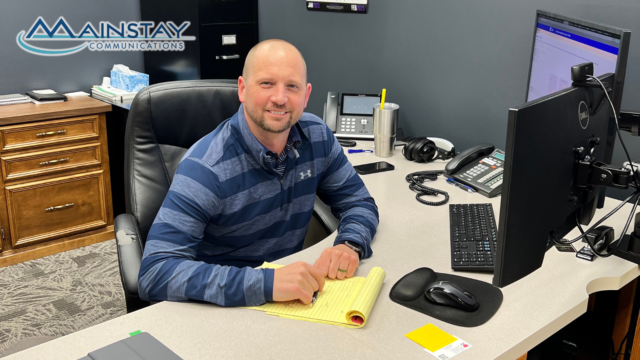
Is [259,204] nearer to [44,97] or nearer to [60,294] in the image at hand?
[60,294]

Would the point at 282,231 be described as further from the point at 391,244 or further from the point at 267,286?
the point at 267,286

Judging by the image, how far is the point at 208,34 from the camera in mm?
3152

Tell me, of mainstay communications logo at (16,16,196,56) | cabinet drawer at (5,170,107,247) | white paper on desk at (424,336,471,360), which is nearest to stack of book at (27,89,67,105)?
mainstay communications logo at (16,16,196,56)

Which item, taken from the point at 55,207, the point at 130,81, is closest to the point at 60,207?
the point at 55,207

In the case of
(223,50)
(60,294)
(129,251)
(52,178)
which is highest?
(223,50)

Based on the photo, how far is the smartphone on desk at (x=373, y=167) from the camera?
215cm

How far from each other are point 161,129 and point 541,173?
1.16 meters

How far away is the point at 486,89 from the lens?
235 cm

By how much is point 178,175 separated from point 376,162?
3.25 ft

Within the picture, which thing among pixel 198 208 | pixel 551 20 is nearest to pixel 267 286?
pixel 198 208

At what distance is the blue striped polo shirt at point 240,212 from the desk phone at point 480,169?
0.47 meters

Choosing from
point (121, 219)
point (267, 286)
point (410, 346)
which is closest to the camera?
point (410, 346)

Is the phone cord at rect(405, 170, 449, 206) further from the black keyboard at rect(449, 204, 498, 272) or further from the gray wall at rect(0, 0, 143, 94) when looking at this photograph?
Answer: the gray wall at rect(0, 0, 143, 94)

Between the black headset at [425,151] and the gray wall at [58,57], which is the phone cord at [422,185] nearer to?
the black headset at [425,151]
